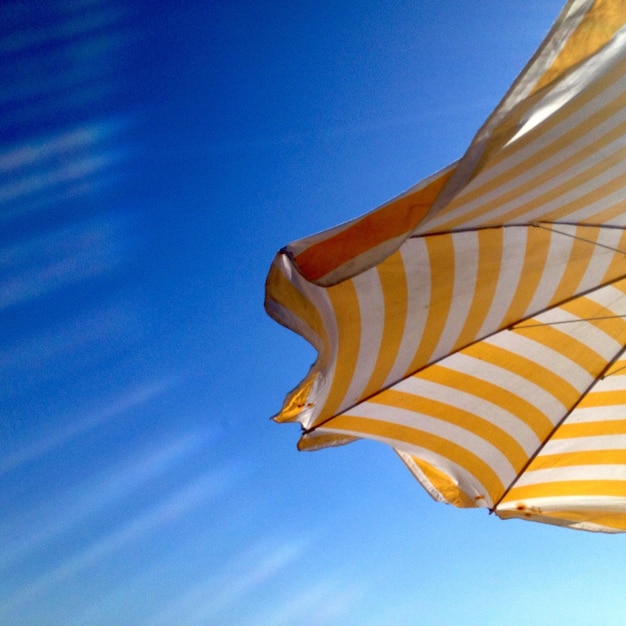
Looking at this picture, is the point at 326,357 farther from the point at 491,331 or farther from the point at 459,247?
the point at 491,331

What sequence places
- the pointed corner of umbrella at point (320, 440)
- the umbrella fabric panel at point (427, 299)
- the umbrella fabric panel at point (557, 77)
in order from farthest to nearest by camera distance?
the pointed corner of umbrella at point (320, 440) → the umbrella fabric panel at point (427, 299) → the umbrella fabric panel at point (557, 77)

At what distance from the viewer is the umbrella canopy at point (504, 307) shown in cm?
167

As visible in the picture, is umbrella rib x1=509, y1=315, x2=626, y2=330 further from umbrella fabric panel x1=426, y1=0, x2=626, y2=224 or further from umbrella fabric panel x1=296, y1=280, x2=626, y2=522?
umbrella fabric panel x1=426, y1=0, x2=626, y2=224

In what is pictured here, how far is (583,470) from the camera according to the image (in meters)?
2.89

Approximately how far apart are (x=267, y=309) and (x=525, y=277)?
139 cm

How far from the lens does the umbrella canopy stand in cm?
167

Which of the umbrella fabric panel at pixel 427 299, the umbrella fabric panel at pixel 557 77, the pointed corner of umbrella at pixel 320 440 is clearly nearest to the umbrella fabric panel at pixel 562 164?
the umbrella fabric panel at pixel 557 77

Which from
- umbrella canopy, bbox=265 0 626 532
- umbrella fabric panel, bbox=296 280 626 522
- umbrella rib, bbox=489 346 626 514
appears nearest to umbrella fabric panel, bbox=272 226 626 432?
umbrella canopy, bbox=265 0 626 532

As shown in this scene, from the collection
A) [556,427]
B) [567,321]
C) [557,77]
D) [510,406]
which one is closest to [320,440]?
[510,406]

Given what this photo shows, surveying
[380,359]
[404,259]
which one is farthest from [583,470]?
[404,259]

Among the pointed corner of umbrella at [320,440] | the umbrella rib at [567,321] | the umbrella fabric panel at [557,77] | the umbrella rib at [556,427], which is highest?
the pointed corner of umbrella at [320,440]

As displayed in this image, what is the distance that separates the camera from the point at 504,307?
107 inches

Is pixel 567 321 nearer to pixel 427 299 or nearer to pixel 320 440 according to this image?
pixel 427 299

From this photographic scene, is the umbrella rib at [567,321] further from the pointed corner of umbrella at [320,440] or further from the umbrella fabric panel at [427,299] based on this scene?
the pointed corner of umbrella at [320,440]
